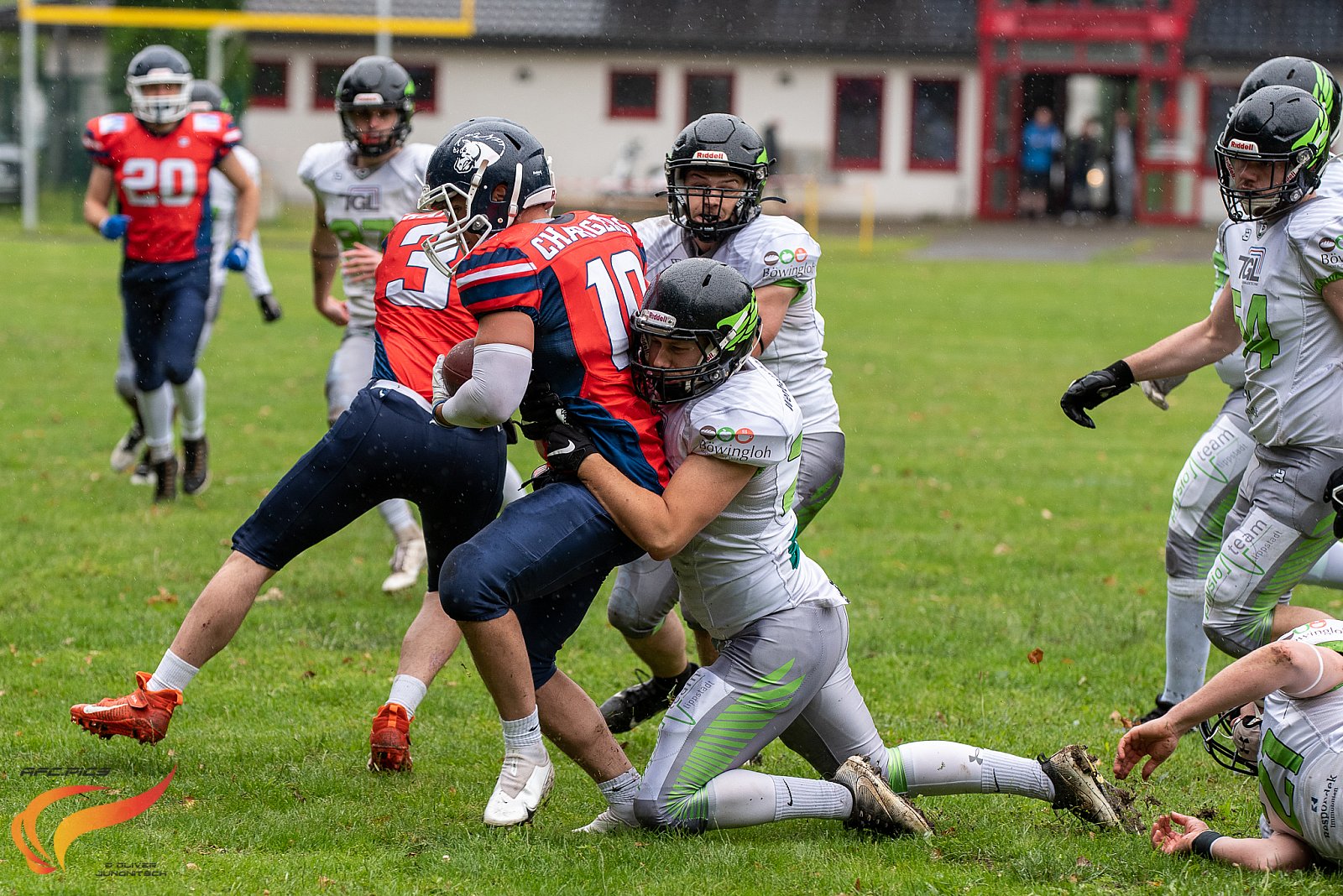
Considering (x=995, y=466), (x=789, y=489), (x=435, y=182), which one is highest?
(x=435, y=182)

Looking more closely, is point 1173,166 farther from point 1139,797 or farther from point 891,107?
point 1139,797

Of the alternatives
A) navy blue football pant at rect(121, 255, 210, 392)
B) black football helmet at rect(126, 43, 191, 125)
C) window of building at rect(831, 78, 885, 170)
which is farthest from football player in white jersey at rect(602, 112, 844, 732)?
window of building at rect(831, 78, 885, 170)

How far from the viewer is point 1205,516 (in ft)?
17.0

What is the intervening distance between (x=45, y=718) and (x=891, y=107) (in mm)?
29013

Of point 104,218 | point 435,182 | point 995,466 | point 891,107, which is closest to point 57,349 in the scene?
point 104,218

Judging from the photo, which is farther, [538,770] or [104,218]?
[104,218]

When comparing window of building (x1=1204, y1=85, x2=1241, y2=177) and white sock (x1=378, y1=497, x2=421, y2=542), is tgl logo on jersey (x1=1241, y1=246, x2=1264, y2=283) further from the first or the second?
window of building (x1=1204, y1=85, x2=1241, y2=177)

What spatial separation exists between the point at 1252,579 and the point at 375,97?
393 cm

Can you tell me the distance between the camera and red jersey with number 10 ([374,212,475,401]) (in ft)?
16.2

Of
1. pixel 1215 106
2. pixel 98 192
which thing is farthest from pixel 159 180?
pixel 1215 106

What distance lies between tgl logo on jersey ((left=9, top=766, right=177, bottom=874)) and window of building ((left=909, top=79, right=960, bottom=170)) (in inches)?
1158

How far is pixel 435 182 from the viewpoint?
14.0ft

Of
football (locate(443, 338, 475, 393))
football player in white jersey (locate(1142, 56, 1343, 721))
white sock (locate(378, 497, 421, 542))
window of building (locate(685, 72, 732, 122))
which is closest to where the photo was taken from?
football (locate(443, 338, 475, 393))

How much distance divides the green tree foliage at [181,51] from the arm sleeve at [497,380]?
24.6 m
